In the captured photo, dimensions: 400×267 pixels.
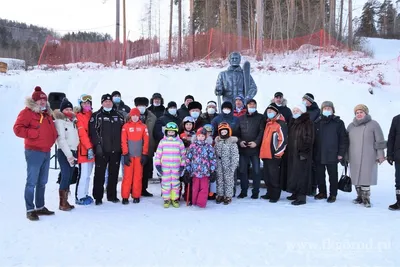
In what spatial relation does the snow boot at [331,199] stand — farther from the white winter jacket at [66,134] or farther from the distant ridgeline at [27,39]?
the distant ridgeline at [27,39]

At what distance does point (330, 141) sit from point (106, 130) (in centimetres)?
389

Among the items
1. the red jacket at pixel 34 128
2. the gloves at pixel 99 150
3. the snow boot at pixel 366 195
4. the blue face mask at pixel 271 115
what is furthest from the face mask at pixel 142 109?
the snow boot at pixel 366 195

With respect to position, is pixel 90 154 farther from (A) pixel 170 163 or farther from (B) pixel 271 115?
(B) pixel 271 115

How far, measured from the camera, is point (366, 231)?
437 cm

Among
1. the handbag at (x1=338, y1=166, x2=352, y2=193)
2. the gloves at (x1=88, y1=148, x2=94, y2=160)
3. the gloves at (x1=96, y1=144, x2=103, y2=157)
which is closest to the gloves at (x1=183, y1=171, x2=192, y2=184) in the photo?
the gloves at (x1=96, y1=144, x2=103, y2=157)

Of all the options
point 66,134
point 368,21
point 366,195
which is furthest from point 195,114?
point 368,21

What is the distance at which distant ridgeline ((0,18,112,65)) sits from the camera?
38991mm

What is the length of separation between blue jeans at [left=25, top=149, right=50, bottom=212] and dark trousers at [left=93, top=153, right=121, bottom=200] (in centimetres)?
90

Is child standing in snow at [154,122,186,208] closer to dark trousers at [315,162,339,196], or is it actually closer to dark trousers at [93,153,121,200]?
dark trousers at [93,153,121,200]

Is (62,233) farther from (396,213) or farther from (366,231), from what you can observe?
(396,213)

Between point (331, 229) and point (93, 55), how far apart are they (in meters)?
21.7

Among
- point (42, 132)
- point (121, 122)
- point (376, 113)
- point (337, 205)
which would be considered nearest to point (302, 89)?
point (376, 113)

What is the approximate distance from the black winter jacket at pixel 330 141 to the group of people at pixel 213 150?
17mm

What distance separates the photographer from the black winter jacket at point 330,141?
19.2 feet
